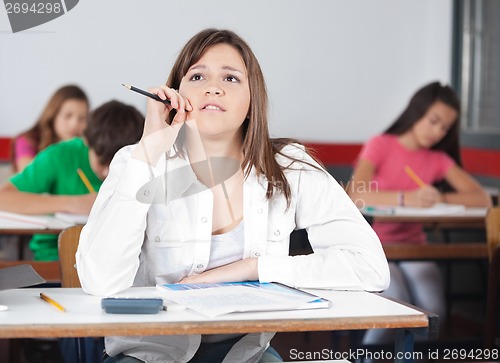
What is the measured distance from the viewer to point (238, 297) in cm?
154

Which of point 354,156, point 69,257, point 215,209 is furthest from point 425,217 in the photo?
point 69,257

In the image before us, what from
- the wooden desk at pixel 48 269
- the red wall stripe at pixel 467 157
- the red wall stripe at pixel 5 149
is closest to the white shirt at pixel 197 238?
the wooden desk at pixel 48 269

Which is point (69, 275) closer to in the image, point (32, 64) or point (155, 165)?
point (155, 165)

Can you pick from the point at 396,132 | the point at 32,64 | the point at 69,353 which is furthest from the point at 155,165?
the point at 396,132

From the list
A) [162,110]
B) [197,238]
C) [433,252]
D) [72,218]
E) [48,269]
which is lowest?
[433,252]

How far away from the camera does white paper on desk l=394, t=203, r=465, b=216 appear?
3.33 metres

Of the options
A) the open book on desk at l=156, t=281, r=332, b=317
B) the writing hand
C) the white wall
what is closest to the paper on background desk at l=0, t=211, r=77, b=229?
the white wall

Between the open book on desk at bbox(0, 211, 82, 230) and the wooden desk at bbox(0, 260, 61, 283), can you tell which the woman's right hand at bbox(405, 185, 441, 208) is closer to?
the open book on desk at bbox(0, 211, 82, 230)

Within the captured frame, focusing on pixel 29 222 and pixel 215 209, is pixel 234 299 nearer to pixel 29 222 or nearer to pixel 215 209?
pixel 215 209

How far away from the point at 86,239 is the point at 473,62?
133 inches

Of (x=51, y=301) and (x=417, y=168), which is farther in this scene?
(x=417, y=168)

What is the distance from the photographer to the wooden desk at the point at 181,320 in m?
1.33

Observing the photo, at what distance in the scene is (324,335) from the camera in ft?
12.8

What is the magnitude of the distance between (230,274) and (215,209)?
216 mm
